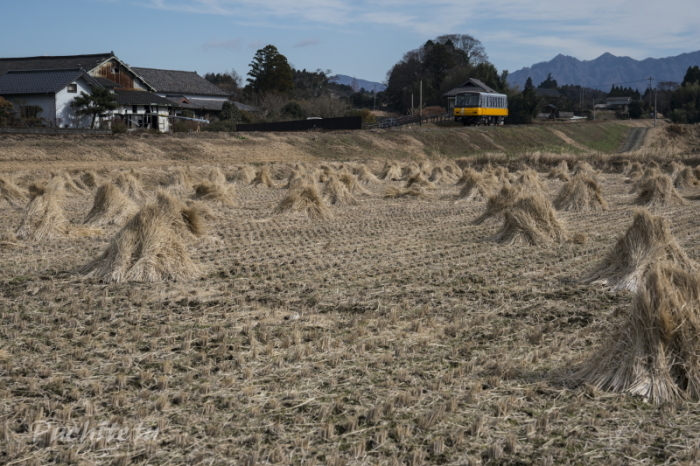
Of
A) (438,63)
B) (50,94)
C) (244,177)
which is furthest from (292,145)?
(438,63)

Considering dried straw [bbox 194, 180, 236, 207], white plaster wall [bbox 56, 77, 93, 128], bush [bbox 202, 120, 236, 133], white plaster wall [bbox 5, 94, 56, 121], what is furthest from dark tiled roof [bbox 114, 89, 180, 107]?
dried straw [bbox 194, 180, 236, 207]

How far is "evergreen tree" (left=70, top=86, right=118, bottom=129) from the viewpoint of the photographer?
4153 cm

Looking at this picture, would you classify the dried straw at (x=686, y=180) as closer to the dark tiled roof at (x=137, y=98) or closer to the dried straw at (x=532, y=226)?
the dried straw at (x=532, y=226)

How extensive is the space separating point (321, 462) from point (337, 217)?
10082 mm

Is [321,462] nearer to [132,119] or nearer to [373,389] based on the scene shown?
[373,389]

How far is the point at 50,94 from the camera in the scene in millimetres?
41906

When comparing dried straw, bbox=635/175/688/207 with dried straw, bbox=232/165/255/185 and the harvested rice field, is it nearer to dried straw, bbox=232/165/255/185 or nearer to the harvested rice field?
the harvested rice field

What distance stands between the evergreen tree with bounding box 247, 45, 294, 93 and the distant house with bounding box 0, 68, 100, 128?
2502cm

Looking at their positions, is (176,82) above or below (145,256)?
above

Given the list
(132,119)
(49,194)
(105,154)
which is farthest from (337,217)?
(132,119)

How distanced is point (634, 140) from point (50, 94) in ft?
140

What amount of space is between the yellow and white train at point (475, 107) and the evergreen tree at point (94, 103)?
23710 millimetres

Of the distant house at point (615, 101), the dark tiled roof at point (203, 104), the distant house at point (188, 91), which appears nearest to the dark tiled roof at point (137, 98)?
the dark tiled roof at point (203, 104)

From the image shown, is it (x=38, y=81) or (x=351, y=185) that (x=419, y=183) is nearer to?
(x=351, y=185)
